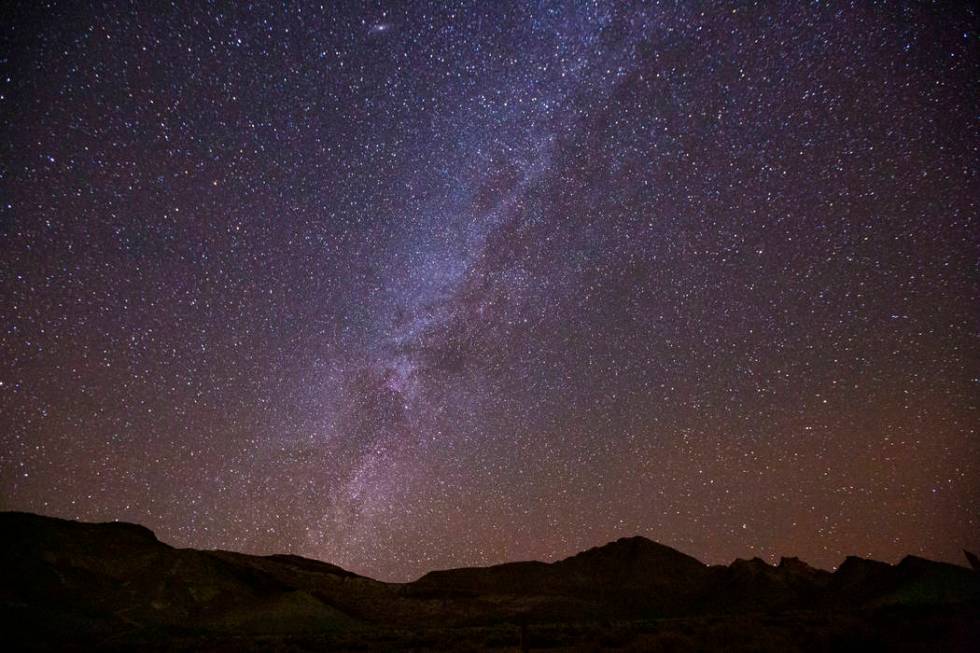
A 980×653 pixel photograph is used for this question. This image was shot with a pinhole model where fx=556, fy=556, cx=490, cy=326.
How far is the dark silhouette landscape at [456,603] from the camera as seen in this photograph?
73.7 ft

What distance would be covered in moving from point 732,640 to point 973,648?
21.8 ft

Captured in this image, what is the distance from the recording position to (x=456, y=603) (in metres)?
62.3

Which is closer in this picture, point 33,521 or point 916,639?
point 916,639

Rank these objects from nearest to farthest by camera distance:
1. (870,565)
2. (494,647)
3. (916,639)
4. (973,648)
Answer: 1. (973,648)
2. (916,639)
3. (494,647)
4. (870,565)

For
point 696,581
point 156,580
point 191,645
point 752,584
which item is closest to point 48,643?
point 191,645

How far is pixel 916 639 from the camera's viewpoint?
16.2 m

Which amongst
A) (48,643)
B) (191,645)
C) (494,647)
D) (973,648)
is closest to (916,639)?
(973,648)

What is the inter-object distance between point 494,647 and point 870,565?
6551 cm

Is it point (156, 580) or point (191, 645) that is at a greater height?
point (156, 580)

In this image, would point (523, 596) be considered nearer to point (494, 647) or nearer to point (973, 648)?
point (494, 647)

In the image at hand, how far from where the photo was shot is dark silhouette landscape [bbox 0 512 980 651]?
73.7 feet

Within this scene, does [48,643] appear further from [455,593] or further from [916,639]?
[455,593]

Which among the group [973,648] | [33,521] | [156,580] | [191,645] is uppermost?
[33,521]

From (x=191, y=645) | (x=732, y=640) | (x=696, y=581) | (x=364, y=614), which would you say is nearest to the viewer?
(x=732, y=640)
